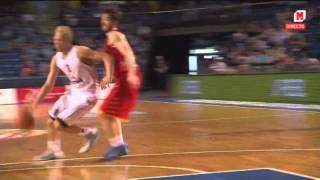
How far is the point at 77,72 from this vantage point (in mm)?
7066

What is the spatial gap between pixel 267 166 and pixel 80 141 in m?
3.71

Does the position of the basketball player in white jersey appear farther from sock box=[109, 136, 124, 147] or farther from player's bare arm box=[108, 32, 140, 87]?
sock box=[109, 136, 124, 147]

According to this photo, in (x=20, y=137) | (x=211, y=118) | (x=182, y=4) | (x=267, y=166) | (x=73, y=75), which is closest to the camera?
(x=267, y=166)

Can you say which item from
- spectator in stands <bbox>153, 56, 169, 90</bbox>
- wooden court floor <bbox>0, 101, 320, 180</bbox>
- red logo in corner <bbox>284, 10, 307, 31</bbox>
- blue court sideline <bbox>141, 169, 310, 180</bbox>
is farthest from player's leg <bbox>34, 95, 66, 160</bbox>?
spectator in stands <bbox>153, 56, 169, 90</bbox>

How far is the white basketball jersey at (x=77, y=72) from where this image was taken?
23.2ft

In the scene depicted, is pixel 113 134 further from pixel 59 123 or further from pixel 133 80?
pixel 133 80

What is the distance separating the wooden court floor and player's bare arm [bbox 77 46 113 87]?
96 cm

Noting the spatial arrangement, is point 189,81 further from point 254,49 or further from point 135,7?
point 135,7

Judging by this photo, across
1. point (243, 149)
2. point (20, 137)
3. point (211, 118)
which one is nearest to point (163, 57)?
point (211, 118)

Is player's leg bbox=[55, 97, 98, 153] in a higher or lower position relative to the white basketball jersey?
lower

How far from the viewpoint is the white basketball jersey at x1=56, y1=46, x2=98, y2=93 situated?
707cm

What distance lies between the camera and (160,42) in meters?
27.3

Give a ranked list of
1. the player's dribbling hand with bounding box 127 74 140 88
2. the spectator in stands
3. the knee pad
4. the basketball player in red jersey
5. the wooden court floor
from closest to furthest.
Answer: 1. the wooden court floor
2. the player's dribbling hand with bounding box 127 74 140 88
3. the basketball player in red jersey
4. the knee pad
5. the spectator in stands

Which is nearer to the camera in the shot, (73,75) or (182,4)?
(73,75)
